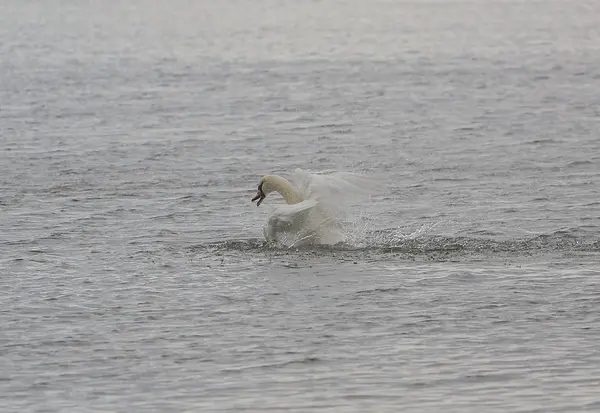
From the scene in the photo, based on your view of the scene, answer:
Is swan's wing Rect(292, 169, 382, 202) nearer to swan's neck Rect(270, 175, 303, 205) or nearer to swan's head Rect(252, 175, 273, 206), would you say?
swan's neck Rect(270, 175, 303, 205)

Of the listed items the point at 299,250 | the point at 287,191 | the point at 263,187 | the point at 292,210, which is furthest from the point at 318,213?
the point at 263,187

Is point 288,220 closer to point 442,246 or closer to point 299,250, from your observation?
point 299,250

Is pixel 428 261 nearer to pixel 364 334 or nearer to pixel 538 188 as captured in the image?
pixel 364 334

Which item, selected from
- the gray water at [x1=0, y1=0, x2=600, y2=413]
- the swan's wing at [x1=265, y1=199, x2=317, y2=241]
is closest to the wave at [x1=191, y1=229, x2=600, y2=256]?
the gray water at [x1=0, y1=0, x2=600, y2=413]

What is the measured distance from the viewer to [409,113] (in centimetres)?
2614

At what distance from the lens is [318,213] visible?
49.3 ft

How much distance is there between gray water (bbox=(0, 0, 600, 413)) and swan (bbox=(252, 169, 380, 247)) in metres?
0.19

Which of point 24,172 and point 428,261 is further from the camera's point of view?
point 24,172

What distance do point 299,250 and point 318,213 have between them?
1.43 ft

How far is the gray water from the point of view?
10344 millimetres

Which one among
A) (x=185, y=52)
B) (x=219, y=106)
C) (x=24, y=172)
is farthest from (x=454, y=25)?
(x=24, y=172)

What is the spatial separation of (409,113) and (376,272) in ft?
41.4

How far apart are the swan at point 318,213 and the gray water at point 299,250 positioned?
0.19 meters

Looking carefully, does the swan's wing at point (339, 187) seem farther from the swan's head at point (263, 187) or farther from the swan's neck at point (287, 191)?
the swan's head at point (263, 187)
